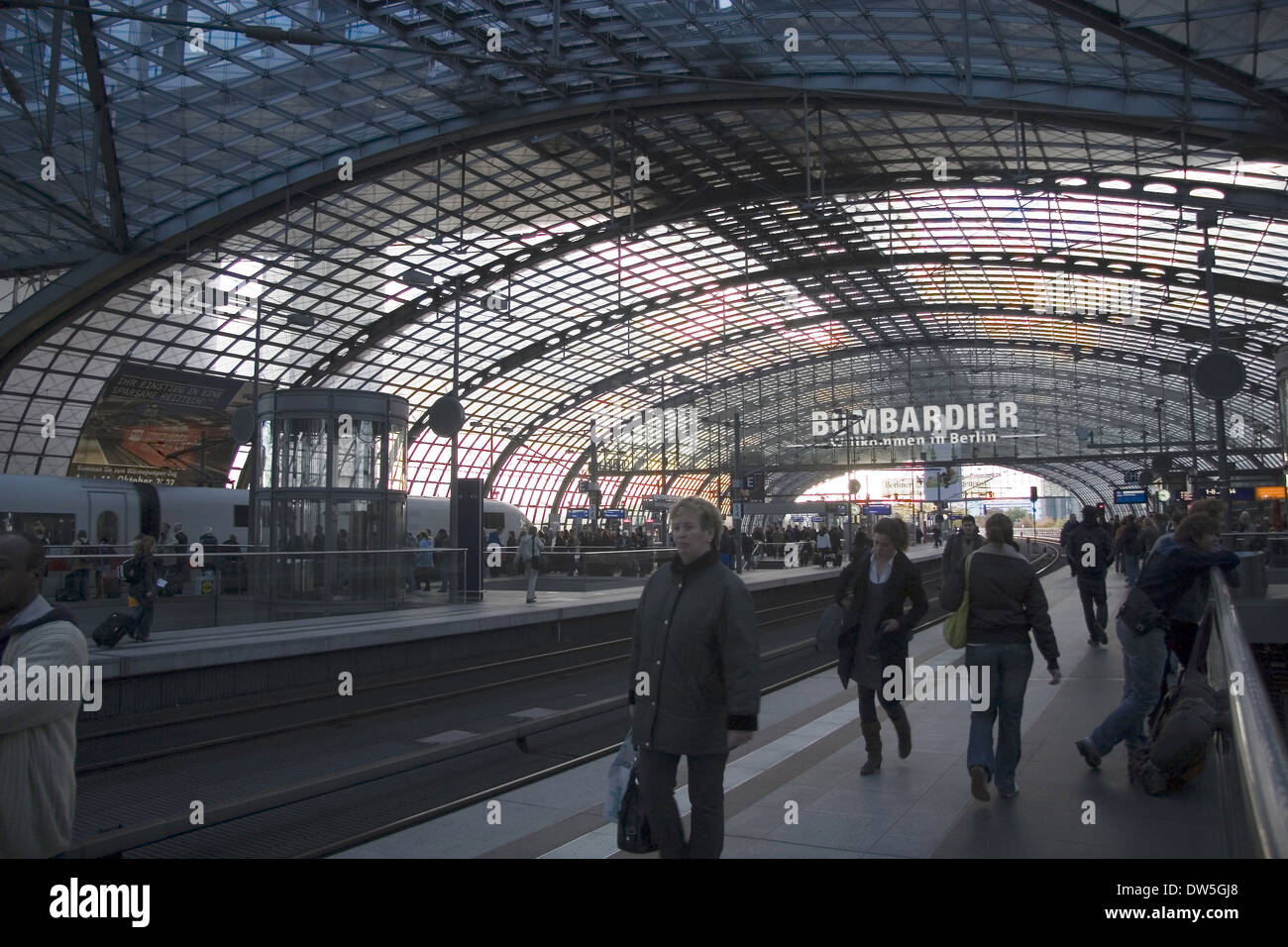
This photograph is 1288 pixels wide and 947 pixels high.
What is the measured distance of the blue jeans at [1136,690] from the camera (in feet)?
20.1

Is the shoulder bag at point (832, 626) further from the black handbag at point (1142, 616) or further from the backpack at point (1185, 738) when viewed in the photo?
the backpack at point (1185, 738)

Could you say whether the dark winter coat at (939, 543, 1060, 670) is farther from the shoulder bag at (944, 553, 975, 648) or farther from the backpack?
the backpack

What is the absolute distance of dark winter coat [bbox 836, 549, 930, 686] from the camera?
6.50 meters

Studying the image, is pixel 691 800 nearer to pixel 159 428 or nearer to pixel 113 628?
pixel 113 628

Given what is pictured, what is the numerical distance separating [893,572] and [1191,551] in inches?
75.9

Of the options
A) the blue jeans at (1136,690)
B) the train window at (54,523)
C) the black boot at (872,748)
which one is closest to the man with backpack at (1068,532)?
the blue jeans at (1136,690)

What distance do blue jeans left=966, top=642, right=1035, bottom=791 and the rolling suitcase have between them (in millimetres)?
10670

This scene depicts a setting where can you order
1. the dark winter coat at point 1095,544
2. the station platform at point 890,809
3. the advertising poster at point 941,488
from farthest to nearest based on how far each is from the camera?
1. the advertising poster at point 941,488
2. the dark winter coat at point 1095,544
3. the station platform at point 890,809

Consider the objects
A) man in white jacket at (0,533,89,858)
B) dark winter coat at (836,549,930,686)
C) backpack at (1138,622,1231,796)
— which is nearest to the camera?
man in white jacket at (0,533,89,858)

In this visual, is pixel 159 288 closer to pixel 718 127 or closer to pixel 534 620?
pixel 718 127

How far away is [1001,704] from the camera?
5773 millimetres

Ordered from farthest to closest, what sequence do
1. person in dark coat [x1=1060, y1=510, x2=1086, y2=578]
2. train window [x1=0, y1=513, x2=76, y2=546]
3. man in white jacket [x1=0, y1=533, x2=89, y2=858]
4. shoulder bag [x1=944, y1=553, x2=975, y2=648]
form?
train window [x1=0, y1=513, x2=76, y2=546]
person in dark coat [x1=1060, y1=510, x2=1086, y2=578]
shoulder bag [x1=944, y1=553, x2=975, y2=648]
man in white jacket [x1=0, y1=533, x2=89, y2=858]

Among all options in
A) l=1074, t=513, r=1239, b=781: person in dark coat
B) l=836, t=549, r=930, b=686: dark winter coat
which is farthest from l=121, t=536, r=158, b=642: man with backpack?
l=1074, t=513, r=1239, b=781: person in dark coat

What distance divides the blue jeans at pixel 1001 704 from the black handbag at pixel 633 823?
8.70ft
